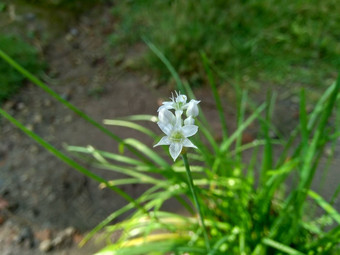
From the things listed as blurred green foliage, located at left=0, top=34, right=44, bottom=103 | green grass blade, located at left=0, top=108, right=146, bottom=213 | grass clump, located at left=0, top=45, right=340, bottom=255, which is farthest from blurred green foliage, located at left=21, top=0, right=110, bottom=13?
green grass blade, located at left=0, top=108, right=146, bottom=213

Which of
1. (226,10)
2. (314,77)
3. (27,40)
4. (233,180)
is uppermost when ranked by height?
(27,40)

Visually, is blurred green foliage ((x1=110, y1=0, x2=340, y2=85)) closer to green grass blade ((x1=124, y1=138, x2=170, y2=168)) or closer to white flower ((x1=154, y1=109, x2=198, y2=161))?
green grass blade ((x1=124, y1=138, x2=170, y2=168))

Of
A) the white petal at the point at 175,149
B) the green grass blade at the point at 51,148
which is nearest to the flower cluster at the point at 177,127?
the white petal at the point at 175,149

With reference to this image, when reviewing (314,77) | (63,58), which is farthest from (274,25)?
(63,58)

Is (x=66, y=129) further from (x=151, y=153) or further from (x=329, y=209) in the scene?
(x=329, y=209)

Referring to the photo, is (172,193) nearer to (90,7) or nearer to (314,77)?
(314,77)

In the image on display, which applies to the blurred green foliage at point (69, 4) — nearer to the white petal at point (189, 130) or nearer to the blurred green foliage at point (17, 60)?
the blurred green foliage at point (17, 60)
